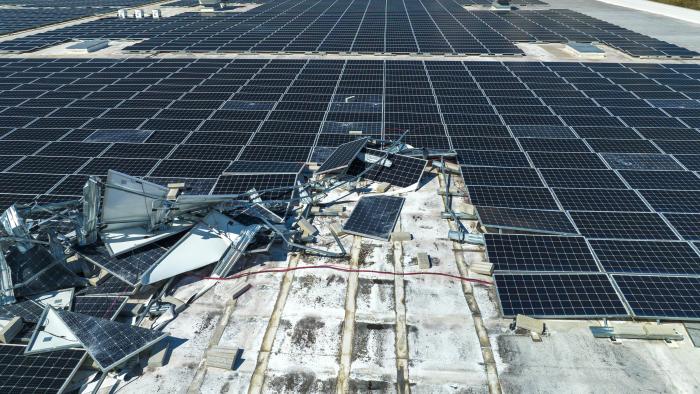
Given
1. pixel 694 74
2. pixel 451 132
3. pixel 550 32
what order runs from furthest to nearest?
pixel 550 32
pixel 694 74
pixel 451 132

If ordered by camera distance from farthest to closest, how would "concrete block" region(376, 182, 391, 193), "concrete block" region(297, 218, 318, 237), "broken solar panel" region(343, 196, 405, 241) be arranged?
"concrete block" region(376, 182, 391, 193)
"broken solar panel" region(343, 196, 405, 241)
"concrete block" region(297, 218, 318, 237)


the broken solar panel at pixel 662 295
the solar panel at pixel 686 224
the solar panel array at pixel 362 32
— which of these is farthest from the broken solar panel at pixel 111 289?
the solar panel array at pixel 362 32

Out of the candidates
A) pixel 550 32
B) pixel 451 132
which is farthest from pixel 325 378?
pixel 550 32

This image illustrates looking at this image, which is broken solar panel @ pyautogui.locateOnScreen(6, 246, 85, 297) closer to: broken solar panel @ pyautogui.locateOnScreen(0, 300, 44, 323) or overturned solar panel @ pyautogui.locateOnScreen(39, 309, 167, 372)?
broken solar panel @ pyautogui.locateOnScreen(0, 300, 44, 323)

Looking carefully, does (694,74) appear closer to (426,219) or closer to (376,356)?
(426,219)

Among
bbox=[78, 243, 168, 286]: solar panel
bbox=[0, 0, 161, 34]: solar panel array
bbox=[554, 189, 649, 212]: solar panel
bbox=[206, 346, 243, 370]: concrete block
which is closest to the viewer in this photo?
bbox=[206, 346, 243, 370]: concrete block

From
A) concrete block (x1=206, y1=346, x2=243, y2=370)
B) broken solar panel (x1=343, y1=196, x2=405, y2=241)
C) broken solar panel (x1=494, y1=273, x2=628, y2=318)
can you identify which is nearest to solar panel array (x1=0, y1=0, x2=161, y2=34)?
broken solar panel (x1=343, y1=196, x2=405, y2=241)
